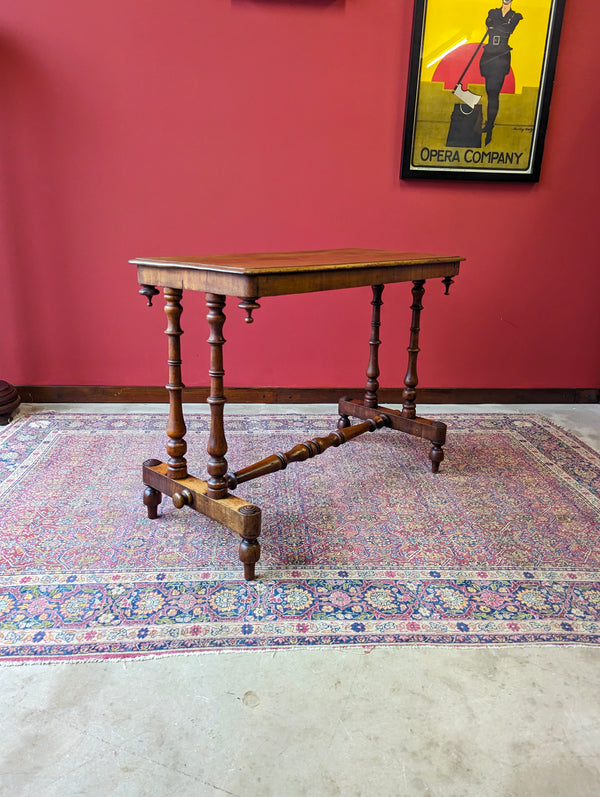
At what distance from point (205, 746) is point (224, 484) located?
0.90 meters

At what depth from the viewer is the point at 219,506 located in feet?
6.80

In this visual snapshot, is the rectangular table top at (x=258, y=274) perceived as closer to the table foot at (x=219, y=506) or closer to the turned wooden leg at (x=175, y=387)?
the turned wooden leg at (x=175, y=387)

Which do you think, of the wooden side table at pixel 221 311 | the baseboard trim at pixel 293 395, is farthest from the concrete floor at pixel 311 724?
the baseboard trim at pixel 293 395

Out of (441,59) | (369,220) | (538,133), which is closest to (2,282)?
(369,220)

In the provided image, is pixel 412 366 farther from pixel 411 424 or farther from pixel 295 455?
pixel 295 455

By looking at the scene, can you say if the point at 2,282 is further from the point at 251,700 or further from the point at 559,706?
the point at 559,706

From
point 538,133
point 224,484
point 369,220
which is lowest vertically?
point 224,484

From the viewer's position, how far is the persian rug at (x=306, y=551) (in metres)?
1.76

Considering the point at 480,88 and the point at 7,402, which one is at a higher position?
the point at 480,88

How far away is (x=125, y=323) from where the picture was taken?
3693 mm

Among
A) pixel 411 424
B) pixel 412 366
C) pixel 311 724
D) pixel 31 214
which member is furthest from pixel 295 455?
pixel 31 214

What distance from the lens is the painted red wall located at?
335 centimetres

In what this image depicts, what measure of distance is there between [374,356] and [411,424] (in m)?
0.46

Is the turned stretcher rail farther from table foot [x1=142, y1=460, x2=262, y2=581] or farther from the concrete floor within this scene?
the concrete floor
